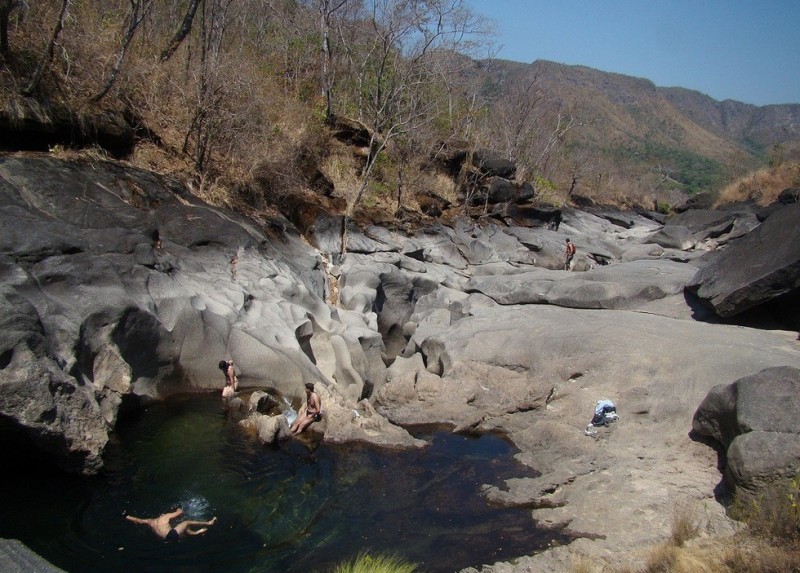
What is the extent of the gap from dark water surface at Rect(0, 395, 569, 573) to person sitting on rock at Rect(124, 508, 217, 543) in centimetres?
9

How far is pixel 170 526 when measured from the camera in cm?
641

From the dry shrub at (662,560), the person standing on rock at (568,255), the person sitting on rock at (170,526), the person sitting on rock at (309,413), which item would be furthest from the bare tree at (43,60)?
the person standing on rock at (568,255)

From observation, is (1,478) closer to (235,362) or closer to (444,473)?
(235,362)

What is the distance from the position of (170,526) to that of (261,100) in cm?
1495

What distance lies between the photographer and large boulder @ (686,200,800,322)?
36.4 ft

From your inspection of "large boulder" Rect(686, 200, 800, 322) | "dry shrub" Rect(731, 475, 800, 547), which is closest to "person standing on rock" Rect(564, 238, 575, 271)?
"large boulder" Rect(686, 200, 800, 322)

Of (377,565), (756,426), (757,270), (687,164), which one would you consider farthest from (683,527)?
(687,164)

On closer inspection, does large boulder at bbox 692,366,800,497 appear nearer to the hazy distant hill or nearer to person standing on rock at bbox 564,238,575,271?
person standing on rock at bbox 564,238,575,271

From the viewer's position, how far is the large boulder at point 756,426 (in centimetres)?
645

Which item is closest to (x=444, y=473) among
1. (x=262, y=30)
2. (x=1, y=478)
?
(x=1, y=478)

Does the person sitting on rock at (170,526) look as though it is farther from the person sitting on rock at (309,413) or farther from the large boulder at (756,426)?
the large boulder at (756,426)

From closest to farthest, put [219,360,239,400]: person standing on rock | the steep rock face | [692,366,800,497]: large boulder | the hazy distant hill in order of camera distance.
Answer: [692,366,800,497]: large boulder, the steep rock face, [219,360,239,400]: person standing on rock, the hazy distant hill

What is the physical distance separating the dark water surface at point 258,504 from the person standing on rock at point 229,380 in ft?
1.62

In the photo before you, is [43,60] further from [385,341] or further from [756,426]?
[756,426]
